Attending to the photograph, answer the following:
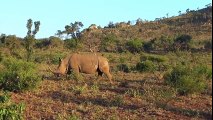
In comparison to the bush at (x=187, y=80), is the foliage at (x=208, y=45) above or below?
below

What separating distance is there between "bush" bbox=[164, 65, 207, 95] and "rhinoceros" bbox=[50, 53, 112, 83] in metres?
2.93

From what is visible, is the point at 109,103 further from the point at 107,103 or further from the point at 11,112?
the point at 11,112

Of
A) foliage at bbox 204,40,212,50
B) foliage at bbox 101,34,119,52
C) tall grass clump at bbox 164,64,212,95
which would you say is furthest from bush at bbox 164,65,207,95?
foliage at bbox 101,34,119,52

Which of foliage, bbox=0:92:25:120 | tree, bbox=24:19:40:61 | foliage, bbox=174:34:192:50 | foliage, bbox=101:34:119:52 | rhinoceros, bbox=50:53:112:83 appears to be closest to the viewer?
foliage, bbox=0:92:25:120

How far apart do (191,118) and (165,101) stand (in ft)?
5.77

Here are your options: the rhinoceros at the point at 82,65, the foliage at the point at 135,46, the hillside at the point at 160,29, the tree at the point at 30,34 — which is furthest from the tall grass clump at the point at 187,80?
the hillside at the point at 160,29

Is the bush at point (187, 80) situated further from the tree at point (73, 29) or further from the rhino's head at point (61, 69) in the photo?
the tree at point (73, 29)

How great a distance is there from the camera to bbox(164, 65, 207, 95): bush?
1422 centimetres

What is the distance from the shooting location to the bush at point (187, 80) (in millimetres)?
14219

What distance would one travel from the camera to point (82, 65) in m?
18.4

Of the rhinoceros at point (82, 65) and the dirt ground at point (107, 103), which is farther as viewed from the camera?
the rhinoceros at point (82, 65)

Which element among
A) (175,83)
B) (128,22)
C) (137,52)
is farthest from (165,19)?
(175,83)

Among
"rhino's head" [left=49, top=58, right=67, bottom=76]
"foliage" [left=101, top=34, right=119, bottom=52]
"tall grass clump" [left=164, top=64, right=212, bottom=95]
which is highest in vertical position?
"rhino's head" [left=49, top=58, right=67, bottom=76]

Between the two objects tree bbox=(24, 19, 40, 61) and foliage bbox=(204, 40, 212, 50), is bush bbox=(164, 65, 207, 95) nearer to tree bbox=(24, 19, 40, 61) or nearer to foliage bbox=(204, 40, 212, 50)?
tree bbox=(24, 19, 40, 61)
